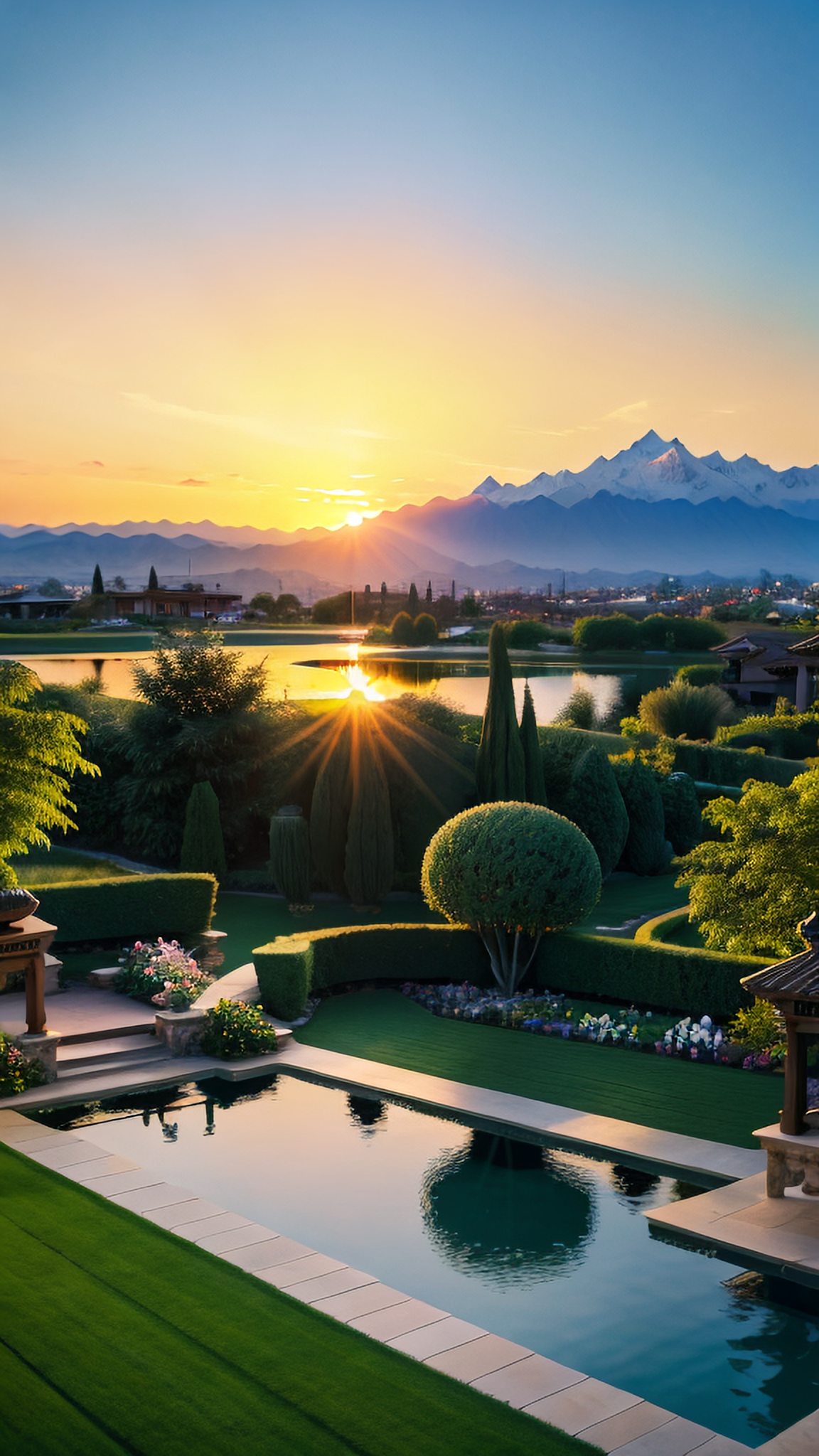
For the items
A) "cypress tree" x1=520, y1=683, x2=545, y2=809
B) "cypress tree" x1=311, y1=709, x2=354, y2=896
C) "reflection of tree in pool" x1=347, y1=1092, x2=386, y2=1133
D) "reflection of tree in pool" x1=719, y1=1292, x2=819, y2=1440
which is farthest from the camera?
"cypress tree" x1=520, y1=683, x2=545, y2=809

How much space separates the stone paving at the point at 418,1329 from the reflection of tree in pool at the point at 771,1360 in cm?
32

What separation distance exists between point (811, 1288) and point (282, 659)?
Result: 22.0 meters

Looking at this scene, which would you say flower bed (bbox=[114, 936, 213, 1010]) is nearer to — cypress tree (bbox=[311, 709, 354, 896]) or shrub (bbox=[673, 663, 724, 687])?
cypress tree (bbox=[311, 709, 354, 896])

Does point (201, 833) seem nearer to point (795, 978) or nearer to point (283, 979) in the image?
point (283, 979)

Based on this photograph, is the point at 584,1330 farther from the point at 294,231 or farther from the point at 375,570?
the point at 375,570

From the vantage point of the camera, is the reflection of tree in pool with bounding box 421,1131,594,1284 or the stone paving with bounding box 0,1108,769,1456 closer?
the stone paving with bounding box 0,1108,769,1456

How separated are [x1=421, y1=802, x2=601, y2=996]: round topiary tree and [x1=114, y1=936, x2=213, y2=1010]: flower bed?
12.4 feet

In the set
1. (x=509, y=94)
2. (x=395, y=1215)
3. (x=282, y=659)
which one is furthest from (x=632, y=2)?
(x=395, y=1215)

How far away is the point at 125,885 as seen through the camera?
1809 cm

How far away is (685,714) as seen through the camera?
39562 millimetres

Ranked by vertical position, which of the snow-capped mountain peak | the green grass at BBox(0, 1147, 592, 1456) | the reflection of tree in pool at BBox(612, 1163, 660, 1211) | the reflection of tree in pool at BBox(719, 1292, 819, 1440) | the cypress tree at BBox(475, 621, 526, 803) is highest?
the snow-capped mountain peak

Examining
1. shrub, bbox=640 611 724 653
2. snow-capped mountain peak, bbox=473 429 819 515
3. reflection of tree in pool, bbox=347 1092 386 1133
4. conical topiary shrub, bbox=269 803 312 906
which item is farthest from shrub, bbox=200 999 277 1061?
snow-capped mountain peak, bbox=473 429 819 515

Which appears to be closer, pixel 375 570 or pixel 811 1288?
pixel 811 1288

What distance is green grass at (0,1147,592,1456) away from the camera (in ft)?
17.9
